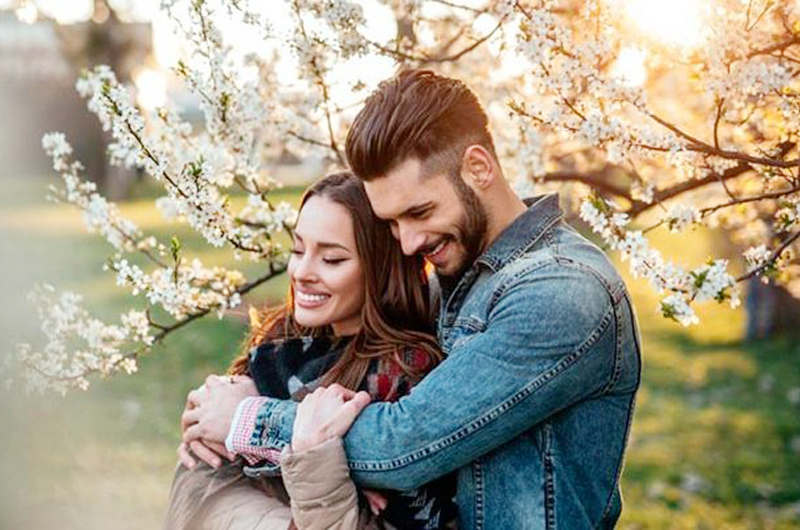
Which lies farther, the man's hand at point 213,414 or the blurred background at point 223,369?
the blurred background at point 223,369

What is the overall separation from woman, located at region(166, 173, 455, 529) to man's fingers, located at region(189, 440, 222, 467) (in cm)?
5

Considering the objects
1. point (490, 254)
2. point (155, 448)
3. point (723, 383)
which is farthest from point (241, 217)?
point (723, 383)

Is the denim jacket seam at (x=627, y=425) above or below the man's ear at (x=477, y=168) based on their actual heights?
below

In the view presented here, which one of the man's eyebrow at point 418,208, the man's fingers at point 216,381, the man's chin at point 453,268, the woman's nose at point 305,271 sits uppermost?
the man's eyebrow at point 418,208

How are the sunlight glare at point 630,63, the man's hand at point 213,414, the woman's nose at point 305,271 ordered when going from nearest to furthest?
1. the man's hand at point 213,414
2. the woman's nose at point 305,271
3. the sunlight glare at point 630,63

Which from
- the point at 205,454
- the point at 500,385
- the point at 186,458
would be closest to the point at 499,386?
the point at 500,385

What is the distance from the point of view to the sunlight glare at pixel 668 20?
2.89m

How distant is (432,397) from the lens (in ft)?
7.38

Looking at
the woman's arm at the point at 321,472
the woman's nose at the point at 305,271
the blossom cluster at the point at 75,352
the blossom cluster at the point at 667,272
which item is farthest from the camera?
the blossom cluster at the point at 75,352

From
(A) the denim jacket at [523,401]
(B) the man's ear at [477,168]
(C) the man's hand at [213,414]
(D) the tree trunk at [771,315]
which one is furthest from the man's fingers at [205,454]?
(D) the tree trunk at [771,315]

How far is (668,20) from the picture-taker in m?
3.02

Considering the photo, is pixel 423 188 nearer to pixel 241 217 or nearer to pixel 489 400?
pixel 489 400

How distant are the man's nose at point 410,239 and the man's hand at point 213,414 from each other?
1.74 ft

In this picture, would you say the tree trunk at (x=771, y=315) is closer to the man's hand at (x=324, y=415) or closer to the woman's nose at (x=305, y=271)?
the woman's nose at (x=305, y=271)
